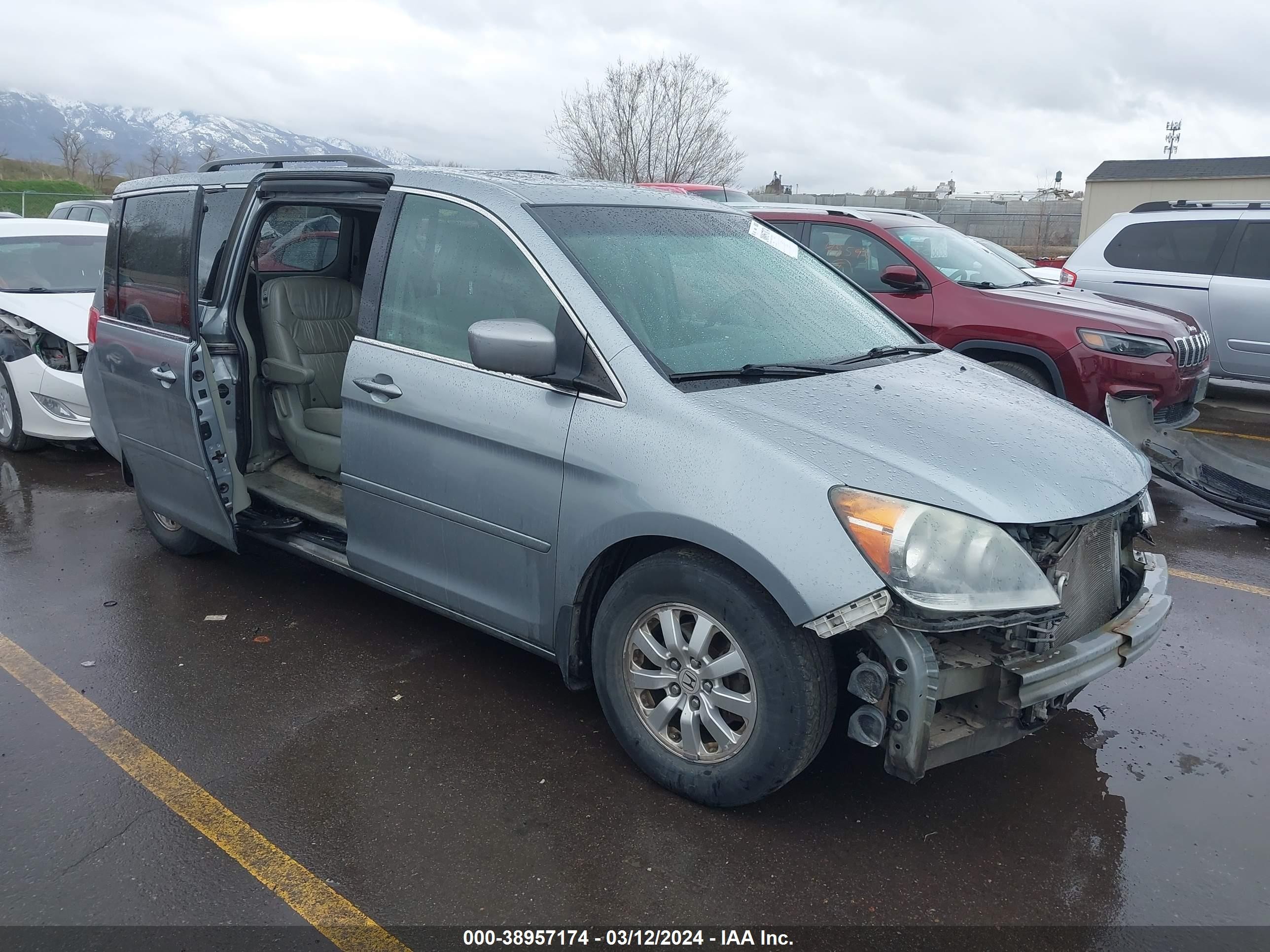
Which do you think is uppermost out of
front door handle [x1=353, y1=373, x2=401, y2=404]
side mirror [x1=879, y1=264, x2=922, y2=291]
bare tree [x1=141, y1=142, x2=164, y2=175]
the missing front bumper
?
bare tree [x1=141, y1=142, x2=164, y2=175]

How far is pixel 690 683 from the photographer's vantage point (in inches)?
119

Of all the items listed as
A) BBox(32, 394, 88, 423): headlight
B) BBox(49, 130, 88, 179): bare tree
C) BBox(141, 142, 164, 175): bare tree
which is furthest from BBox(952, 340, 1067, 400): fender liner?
BBox(49, 130, 88, 179): bare tree

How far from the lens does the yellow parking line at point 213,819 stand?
8.58 ft

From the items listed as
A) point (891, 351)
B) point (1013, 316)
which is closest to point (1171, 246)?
point (1013, 316)

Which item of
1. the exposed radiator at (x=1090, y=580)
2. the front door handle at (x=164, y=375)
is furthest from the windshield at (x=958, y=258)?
the front door handle at (x=164, y=375)

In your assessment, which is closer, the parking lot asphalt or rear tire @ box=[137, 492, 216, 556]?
the parking lot asphalt

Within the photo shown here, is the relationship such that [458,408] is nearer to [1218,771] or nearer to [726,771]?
[726,771]

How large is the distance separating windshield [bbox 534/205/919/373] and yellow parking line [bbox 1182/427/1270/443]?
568cm

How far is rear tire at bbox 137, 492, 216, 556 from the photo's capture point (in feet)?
16.9

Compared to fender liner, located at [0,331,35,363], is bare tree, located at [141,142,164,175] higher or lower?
higher

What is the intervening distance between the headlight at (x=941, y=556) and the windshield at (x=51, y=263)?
713 centimetres

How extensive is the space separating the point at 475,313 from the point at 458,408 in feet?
1.24

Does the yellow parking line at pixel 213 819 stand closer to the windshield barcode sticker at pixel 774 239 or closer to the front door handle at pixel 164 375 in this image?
the front door handle at pixel 164 375

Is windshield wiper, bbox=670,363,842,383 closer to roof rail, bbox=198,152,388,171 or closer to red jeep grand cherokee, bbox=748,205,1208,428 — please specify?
roof rail, bbox=198,152,388,171
